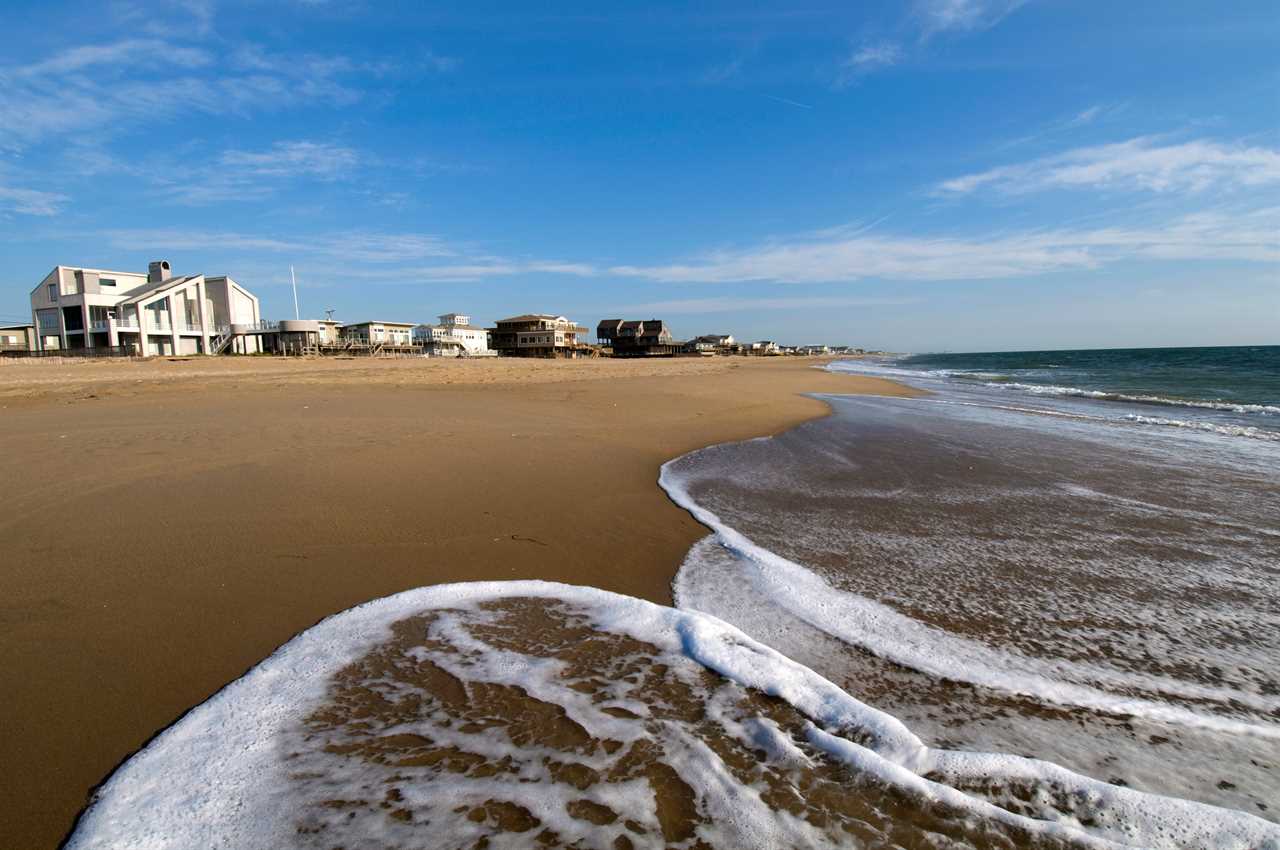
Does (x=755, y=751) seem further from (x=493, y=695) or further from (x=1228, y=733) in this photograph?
(x=1228, y=733)

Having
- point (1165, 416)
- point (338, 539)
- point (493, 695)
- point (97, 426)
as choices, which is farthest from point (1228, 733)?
Answer: point (1165, 416)

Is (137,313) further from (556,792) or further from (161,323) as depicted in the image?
(556,792)

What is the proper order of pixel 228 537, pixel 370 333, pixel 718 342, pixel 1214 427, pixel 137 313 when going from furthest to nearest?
1. pixel 718 342
2. pixel 370 333
3. pixel 137 313
4. pixel 1214 427
5. pixel 228 537

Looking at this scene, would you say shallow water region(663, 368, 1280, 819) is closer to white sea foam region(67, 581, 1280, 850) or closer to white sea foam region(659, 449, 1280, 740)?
white sea foam region(659, 449, 1280, 740)

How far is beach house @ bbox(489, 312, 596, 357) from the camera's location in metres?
73.9

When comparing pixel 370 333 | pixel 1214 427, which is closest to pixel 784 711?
pixel 1214 427

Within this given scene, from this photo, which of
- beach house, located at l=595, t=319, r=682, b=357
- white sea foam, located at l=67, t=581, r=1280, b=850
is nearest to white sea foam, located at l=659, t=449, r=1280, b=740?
white sea foam, located at l=67, t=581, r=1280, b=850

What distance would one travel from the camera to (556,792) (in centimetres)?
206

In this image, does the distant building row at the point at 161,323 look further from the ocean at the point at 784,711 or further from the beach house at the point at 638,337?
the ocean at the point at 784,711

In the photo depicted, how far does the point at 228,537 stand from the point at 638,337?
84.2m

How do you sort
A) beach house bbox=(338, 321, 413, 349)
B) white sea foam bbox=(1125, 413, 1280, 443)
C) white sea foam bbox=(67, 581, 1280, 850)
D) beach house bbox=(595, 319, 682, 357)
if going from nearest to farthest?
white sea foam bbox=(67, 581, 1280, 850) → white sea foam bbox=(1125, 413, 1280, 443) → beach house bbox=(338, 321, 413, 349) → beach house bbox=(595, 319, 682, 357)

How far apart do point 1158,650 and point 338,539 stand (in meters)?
5.70

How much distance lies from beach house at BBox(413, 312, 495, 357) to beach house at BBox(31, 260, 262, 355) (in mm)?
21183

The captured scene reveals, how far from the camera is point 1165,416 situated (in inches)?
585
